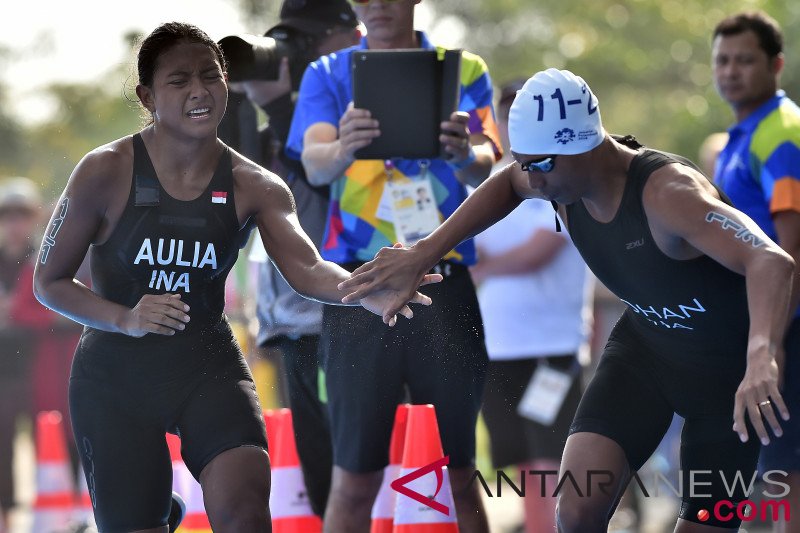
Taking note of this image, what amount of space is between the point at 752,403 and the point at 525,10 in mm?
28453

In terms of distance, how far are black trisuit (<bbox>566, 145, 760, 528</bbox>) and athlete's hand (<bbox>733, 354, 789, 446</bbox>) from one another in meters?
0.58

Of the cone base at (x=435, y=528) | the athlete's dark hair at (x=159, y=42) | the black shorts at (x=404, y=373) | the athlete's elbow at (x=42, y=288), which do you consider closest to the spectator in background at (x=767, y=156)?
the black shorts at (x=404, y=373)

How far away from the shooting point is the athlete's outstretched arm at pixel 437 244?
505 cm

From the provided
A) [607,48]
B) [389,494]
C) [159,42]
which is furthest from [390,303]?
[607,48]

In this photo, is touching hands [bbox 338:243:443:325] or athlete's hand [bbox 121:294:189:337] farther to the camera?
touching hands [bbox 338:243:443:325]

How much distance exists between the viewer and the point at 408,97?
577 centimetres

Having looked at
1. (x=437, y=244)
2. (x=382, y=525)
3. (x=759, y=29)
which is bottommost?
(x=382, y=525)

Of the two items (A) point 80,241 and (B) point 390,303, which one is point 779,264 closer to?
(B) point 390,303

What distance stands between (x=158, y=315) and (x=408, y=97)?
1.66m

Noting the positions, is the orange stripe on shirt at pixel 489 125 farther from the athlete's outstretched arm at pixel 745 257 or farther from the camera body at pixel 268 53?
the athlete's outstretched arm at pixel 745 257

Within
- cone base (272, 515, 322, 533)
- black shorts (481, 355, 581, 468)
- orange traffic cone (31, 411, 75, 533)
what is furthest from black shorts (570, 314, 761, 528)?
orange traffic cone (31, 411, 75, 533)

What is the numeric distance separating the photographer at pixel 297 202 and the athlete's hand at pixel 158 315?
5.57 feet

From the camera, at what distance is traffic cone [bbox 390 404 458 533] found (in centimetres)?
589

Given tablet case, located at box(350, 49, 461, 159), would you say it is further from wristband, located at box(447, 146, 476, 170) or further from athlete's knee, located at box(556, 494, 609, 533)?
athlete's knee, located at box(556, 494, 609, 533)
